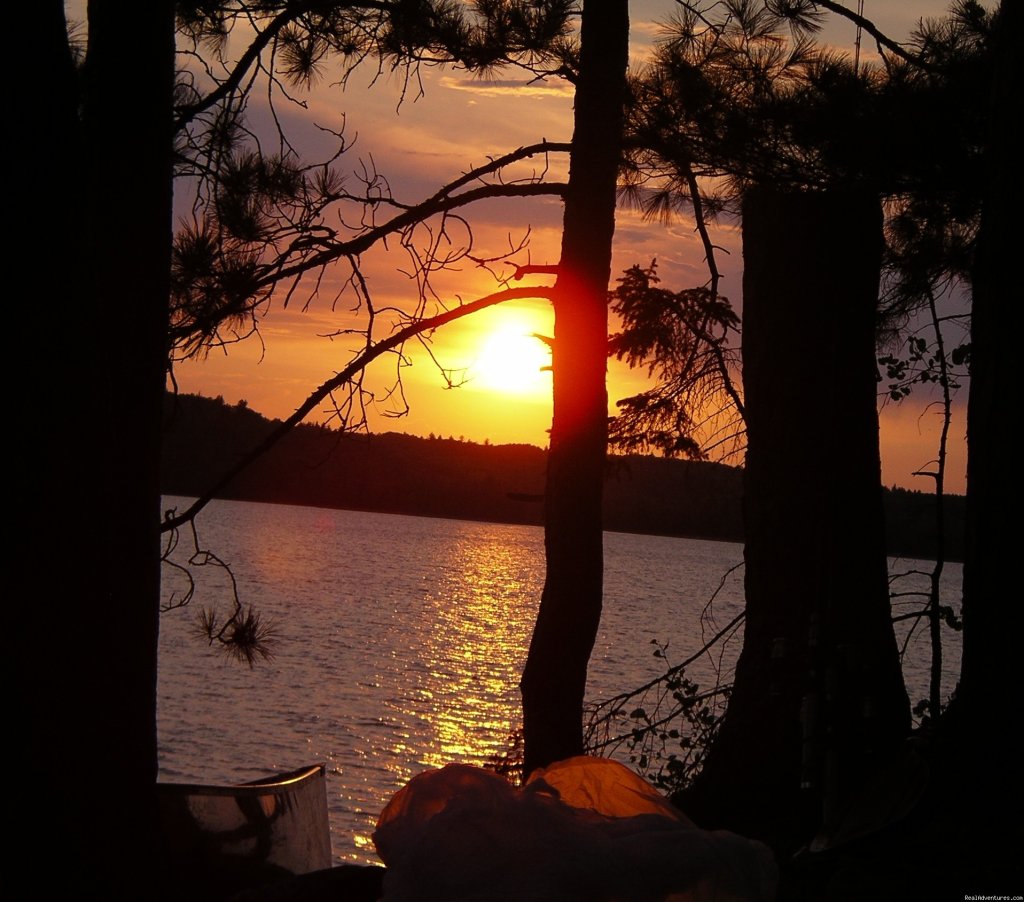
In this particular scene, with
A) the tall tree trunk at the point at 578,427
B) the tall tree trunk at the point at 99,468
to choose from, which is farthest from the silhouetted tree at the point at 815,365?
the tall tree trunk at the point at 99,468

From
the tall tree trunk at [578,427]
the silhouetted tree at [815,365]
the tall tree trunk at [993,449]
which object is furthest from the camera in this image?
the tall tree trunk at [578,427]

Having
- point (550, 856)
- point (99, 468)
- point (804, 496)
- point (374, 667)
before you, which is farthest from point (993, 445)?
point (374, 667)

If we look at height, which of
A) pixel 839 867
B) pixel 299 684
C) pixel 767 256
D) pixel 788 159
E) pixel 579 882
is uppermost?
pixel 788 159

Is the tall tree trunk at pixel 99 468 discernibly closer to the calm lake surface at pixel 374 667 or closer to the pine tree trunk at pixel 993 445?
the calm lake surface at pixel 374 667

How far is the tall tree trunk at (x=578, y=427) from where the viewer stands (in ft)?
16.8

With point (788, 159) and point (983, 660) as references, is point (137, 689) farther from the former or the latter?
point (788, 159)

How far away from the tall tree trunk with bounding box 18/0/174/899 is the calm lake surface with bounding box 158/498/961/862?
1533 mm

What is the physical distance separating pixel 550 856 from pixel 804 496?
3.22 meters

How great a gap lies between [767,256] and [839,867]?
3101mm

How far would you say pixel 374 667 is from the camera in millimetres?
22031

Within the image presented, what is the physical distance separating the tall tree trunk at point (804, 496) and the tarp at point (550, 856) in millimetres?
2766

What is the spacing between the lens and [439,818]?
1.71 metres

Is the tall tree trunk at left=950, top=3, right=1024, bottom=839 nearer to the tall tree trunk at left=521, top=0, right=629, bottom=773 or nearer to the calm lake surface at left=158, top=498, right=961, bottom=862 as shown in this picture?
the tall tree trunk at left=521, top=0, right=629, bottom=773

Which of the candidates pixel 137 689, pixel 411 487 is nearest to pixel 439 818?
pixel 137 689
